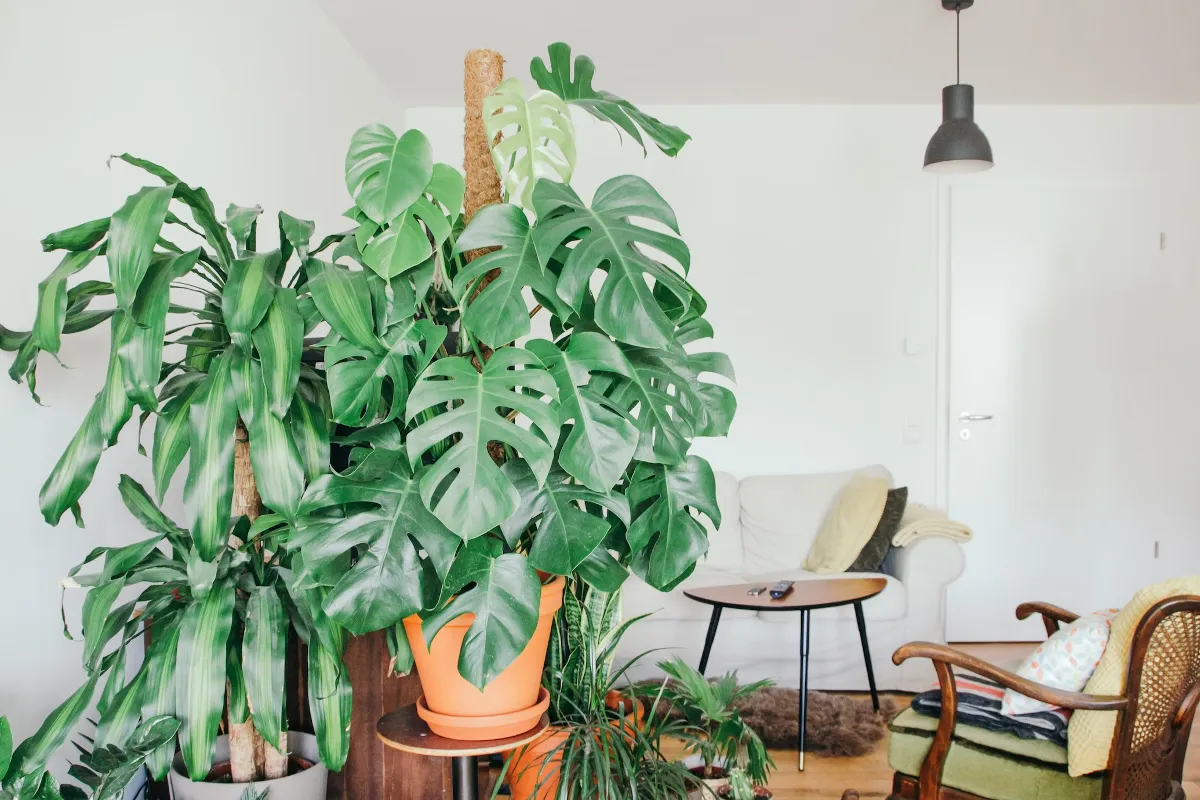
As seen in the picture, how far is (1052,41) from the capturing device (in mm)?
3795

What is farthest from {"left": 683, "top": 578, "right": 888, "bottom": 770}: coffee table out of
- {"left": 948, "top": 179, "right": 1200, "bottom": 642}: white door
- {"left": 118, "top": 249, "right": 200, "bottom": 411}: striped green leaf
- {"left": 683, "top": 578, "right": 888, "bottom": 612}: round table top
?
{"left": 118, "top": 249, "right": 200, "bottom": 411}: striped green leaf

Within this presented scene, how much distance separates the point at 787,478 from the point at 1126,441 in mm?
1786

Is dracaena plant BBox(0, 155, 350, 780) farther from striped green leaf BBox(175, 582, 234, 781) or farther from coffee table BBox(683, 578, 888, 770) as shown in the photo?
coffee table BBox(683, 578, 888, 770)

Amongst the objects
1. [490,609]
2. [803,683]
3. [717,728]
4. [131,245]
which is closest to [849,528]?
[803,683]

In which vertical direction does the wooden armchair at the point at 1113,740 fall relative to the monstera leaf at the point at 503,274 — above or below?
below

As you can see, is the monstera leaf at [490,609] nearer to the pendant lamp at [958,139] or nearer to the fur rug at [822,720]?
the fur rug at [822,720]

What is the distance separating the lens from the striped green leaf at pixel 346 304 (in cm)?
122

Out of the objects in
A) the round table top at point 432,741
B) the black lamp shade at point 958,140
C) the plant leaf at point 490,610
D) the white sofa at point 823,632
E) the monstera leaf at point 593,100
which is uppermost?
the black lamp shade at point 958,140

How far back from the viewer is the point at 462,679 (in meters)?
1.32

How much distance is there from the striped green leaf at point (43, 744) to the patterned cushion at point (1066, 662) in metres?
1.88

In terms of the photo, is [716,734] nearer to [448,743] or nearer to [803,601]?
[448,743]

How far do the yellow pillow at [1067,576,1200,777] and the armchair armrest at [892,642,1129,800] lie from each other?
0.05 meters

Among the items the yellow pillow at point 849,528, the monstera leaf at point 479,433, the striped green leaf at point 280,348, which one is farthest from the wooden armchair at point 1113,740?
the yellow pillow at point 849,528

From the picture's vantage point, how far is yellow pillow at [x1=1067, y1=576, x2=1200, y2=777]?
1923 millimetres
